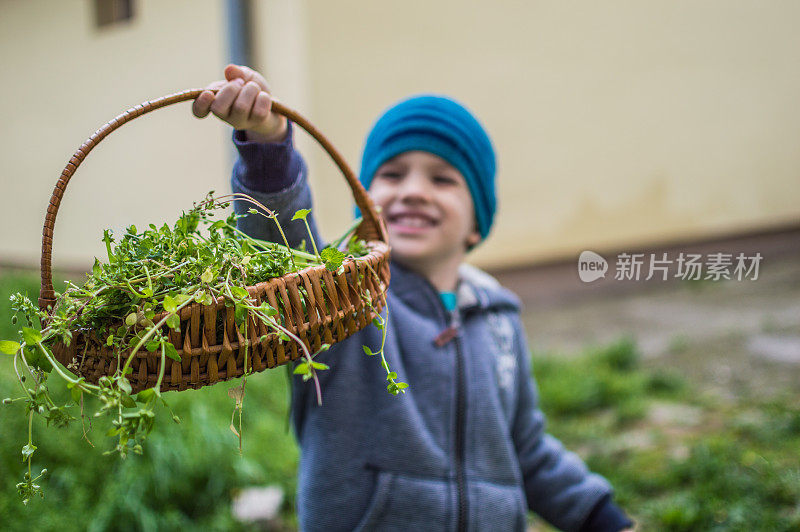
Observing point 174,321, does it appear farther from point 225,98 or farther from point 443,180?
point 443,180

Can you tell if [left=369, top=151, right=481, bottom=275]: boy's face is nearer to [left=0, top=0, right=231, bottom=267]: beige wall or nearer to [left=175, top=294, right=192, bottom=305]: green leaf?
[left=175, top=294, right=192, bottom=305]: green leaf

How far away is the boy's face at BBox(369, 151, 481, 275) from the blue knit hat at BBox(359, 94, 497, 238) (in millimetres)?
27

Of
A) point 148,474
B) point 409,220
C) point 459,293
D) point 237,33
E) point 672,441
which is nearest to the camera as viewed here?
point 409,220

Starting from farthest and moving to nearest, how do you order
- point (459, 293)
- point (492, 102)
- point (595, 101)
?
point (595, 101), point (492, 102), point (459, 293)

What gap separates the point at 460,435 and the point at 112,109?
4416 millimetres

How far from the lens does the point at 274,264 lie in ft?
3.28

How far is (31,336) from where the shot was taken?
2.79 ft

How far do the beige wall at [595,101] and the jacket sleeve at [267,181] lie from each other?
10.5ft

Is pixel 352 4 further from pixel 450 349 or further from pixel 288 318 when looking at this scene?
pixel 288 318

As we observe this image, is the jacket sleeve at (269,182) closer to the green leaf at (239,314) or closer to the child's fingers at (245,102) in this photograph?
the child's fingers at (245,102)

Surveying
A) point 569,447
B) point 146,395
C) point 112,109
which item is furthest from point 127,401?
point 112,109

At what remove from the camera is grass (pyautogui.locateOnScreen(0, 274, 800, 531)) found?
8.01ft

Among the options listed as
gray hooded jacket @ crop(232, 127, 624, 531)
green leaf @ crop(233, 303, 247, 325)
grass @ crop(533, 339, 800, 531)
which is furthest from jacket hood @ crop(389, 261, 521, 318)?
grass @ crop(533, 339, 800, 531)

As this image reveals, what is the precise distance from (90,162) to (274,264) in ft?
15.3
